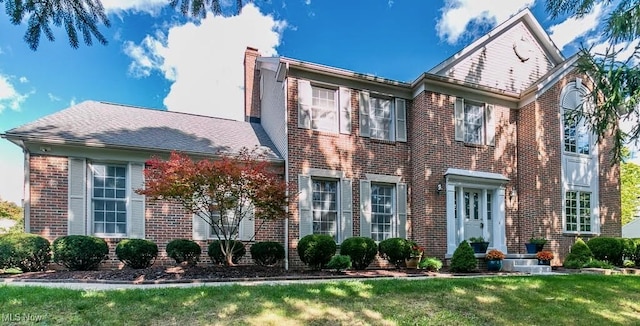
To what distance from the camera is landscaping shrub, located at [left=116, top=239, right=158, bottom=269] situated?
948 cm

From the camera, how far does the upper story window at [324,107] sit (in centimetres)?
1164

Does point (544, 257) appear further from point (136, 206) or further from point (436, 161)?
point (136, 206)

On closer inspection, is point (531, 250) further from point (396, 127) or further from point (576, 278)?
point (396, 127)

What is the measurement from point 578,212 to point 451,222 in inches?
185

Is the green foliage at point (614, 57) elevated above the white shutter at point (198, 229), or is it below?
above

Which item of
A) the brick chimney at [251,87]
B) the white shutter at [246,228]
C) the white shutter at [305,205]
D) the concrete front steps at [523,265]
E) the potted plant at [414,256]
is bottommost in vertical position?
the concrete front steps at [523,265]

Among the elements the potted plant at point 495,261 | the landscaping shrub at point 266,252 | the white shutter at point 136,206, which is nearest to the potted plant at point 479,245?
the potted plant at point 495,261

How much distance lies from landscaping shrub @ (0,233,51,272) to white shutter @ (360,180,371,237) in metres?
7.50

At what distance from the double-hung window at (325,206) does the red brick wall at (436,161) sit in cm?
238

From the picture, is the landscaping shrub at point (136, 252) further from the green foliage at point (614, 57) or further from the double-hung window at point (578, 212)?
the double-hung window at point (578, 212)

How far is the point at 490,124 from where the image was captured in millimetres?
13172

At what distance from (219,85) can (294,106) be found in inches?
476

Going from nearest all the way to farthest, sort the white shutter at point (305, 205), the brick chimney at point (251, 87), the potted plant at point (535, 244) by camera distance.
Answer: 1. the white shutter at point (305, 205)
2. the potted plant at point (535, 244)
3. the brick chimney at point (251, 87)

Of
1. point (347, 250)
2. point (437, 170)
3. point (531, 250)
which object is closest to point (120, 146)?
point (347, 250)
